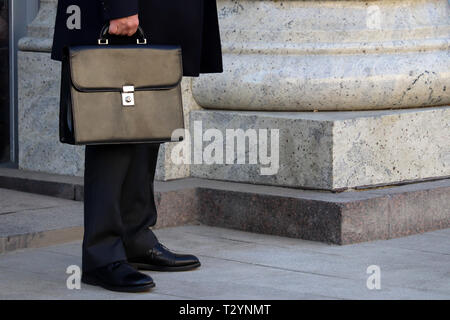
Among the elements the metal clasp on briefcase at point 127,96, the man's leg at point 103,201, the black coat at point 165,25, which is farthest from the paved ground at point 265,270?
the black coat at point 165,25

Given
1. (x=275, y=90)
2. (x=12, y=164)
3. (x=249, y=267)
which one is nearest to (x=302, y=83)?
(x=275, y=90)

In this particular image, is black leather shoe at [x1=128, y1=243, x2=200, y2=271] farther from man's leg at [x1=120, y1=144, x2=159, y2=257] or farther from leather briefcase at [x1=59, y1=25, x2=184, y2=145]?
leather briefcase at [x1=59, y1=25, x2=184, y2=145]

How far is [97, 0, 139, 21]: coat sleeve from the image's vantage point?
460 centimetres

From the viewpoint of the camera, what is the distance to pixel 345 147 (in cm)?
606

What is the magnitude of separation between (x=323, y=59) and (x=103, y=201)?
2.00m

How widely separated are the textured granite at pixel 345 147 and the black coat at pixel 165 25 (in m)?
1.08

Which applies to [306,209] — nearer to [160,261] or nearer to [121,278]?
[160,261]

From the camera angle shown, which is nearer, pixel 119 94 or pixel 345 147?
pixel 119 94

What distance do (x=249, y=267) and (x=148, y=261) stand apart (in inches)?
18.5

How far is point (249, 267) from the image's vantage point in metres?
5.32
